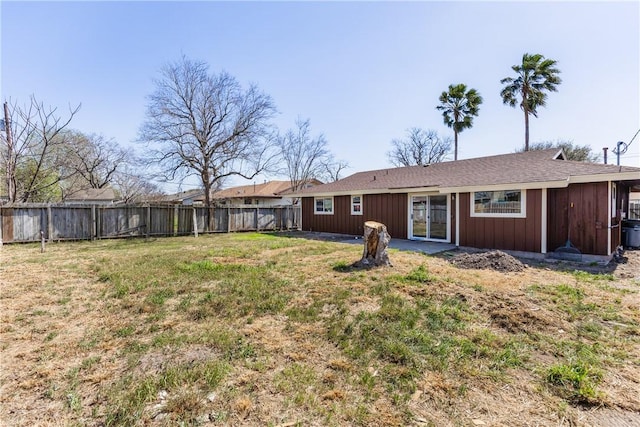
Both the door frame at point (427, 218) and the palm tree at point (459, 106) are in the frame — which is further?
the palm tree at point (459, 106)

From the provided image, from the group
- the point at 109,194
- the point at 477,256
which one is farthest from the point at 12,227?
the point at 109,194

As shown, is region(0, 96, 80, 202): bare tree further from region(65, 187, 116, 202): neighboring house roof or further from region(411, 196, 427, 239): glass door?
region(65, 187, 116, 202): neighboring house roof

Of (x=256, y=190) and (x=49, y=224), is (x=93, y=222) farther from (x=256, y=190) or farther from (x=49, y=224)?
(x=256, y=190)

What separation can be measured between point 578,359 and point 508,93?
21513 mm

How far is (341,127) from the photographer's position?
946 inches

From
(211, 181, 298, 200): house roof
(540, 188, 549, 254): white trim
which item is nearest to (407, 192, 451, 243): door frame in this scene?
(540, 188, 549, 254): white trim

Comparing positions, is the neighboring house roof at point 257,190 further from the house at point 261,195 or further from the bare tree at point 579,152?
the bare tree at point 579,152

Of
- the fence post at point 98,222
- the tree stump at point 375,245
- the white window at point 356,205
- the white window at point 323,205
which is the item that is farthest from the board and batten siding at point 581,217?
the fence post at point 98,222

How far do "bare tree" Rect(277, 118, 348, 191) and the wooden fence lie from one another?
1463cm

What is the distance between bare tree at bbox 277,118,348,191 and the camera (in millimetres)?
31203

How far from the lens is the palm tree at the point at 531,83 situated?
59.5 ft

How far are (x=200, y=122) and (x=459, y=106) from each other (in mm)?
18474

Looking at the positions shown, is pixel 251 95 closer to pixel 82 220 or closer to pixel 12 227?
pixel 82 220

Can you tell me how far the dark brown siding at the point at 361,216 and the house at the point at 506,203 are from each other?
1.7 inches
